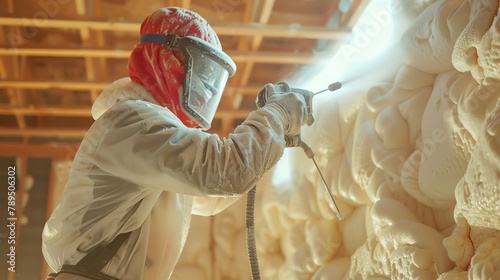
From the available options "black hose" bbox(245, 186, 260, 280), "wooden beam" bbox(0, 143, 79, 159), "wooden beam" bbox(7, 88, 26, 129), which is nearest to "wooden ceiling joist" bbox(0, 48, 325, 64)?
"wooden beam" bbox(7, 88, 26, 129)

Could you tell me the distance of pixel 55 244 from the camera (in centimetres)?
181

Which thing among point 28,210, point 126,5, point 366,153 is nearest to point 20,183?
point 28,210

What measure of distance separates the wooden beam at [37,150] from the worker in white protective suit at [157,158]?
1901 mm

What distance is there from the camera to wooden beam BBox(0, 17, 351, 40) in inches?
118

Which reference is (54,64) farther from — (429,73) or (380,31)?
(429,73)

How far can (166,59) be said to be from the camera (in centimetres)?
195

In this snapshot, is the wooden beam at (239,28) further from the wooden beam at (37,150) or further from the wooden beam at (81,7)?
the wooden beam at (37,150)

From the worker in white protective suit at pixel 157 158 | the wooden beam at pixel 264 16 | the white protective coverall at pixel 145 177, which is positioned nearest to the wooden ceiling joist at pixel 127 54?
the wooden beam at pixel 264 16

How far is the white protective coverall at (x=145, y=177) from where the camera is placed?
1.61m

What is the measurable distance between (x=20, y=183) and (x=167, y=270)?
7.35ft

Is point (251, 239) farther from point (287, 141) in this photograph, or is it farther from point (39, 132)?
point (39, 132)

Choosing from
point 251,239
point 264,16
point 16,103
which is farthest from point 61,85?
point 251,239

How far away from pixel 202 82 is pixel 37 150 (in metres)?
2.25

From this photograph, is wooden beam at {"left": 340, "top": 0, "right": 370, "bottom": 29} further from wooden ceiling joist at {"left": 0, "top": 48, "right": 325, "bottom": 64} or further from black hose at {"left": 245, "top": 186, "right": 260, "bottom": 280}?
black hose at {"left": 245, "top": 186, "right": 260, "bottom": 280}
